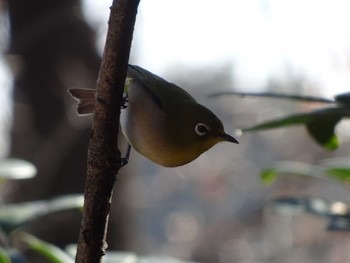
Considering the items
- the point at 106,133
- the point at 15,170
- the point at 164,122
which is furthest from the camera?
the point at 15,170

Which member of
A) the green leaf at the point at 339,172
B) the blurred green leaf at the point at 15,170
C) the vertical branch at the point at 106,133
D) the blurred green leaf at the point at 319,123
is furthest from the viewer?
the blurred green leaf at the point at 15,170

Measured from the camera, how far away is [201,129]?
113 cm

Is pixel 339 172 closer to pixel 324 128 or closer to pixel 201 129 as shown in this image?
pixel 324 128

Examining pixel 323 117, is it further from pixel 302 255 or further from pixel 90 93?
pixel 302 255

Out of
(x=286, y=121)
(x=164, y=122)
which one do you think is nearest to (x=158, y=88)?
(x=164, y=122)

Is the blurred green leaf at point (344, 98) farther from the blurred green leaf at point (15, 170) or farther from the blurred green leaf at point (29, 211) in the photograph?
the blurred green leaf at point (15, 170)

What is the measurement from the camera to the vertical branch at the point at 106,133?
2.33 ft

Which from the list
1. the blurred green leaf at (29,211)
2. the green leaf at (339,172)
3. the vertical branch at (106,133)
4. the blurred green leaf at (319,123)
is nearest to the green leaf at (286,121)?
the blurred green leaf at (319,123)

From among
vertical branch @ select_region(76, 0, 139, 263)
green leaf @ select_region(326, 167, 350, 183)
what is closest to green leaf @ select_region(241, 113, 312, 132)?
green leaf @ select_region(326, 167, 350, 183)

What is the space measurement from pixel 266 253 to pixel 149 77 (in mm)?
5611

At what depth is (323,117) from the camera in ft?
3.78

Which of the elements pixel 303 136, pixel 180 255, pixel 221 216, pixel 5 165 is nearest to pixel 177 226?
pixel 221 216

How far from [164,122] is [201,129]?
81mm

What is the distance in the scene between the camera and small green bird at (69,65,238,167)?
1.02 m
